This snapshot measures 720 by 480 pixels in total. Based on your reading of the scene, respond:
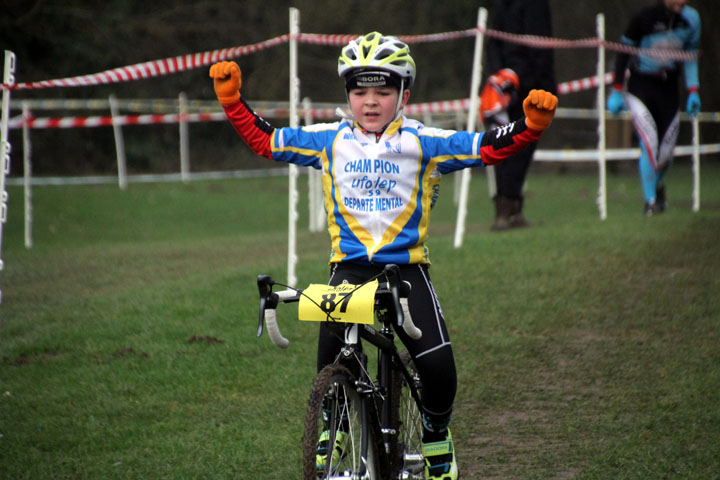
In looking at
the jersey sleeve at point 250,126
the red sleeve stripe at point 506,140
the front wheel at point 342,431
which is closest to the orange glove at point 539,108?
the red sleeve stripe at point 506,140

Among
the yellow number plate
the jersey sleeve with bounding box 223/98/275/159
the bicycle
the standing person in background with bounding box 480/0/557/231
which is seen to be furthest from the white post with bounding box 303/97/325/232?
the yellow number plate

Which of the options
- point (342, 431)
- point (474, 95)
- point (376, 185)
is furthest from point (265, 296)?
point (474, 95)

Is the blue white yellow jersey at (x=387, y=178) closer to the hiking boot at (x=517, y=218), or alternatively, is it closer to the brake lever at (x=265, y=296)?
the brake lever at (x=265, y=296)

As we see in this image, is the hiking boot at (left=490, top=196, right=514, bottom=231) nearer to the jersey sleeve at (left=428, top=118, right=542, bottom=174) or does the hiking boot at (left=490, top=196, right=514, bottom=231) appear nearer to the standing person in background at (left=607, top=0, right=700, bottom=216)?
the standing person in background at (left=607, top=0, right=700, bottom=216)

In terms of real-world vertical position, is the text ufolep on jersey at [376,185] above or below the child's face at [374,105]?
below

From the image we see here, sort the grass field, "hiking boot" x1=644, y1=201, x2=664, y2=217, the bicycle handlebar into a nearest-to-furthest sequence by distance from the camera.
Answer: the bicycle handlebar < the grass field < "hiking boot" x1=644, y1=201, x2=664, y2=217

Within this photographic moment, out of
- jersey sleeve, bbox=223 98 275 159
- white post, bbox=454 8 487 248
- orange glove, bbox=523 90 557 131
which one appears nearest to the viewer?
orange glove, bbox=523 90 557 131

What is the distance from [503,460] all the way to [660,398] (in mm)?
1423

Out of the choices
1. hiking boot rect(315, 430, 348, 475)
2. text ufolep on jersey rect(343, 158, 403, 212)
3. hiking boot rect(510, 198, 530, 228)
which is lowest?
hiking boot rect(315, 430, 348, 475)

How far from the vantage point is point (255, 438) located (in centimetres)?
527

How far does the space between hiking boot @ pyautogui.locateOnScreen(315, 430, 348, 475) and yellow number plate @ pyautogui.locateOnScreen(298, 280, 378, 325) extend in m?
0.50

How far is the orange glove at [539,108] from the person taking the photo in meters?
3.79

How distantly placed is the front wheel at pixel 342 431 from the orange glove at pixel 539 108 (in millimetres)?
1277

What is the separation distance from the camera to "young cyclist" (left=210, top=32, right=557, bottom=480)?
3.97m
